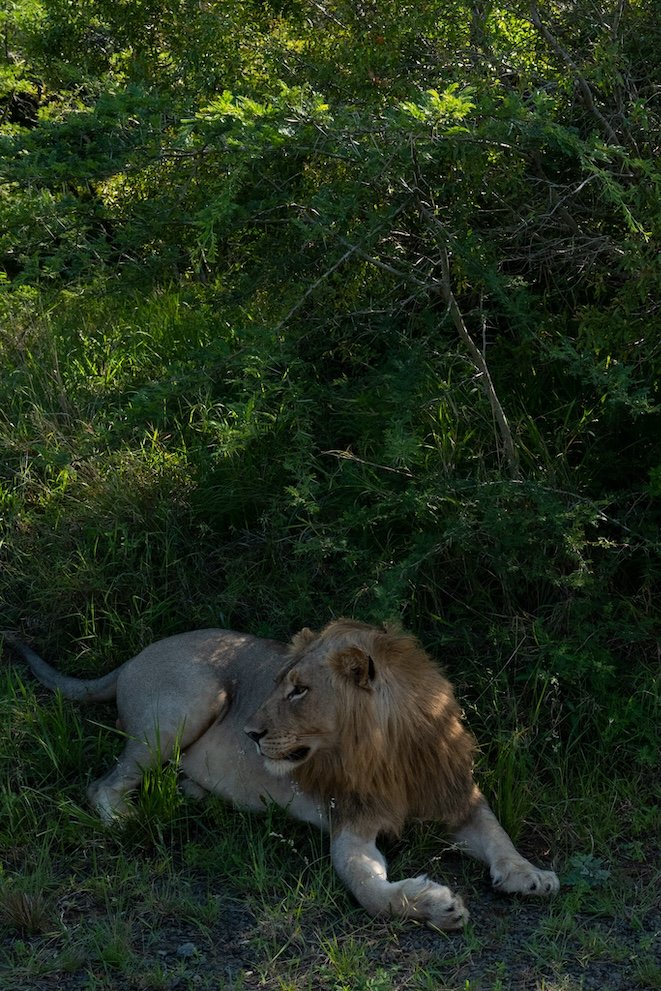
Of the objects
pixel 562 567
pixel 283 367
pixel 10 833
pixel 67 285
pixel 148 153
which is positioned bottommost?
pixel 10 833

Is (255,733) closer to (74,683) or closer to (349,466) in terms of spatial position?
(74,683)

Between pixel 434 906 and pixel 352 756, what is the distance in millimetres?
558

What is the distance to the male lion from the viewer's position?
389 cm

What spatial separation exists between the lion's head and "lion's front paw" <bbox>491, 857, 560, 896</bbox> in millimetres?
285

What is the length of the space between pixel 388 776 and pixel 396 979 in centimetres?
73

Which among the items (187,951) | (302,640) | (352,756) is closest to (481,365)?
(302,640)

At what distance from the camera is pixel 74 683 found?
4906mm

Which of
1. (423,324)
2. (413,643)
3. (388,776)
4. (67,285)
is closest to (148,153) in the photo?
(67,285)

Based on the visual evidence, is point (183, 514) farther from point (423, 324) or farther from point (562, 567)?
point (562, 567)

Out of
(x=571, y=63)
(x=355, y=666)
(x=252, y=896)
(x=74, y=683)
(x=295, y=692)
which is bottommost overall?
(x=74, y=683)

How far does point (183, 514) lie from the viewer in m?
5.53

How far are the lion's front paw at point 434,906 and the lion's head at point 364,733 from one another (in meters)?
0.37

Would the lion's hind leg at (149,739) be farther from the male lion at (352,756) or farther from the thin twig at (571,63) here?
the thin twig at (571,63)

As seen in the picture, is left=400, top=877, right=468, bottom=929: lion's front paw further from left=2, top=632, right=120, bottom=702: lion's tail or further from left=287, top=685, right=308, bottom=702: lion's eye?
left=2, top=632, right=120, bottom=702: lion's tail
